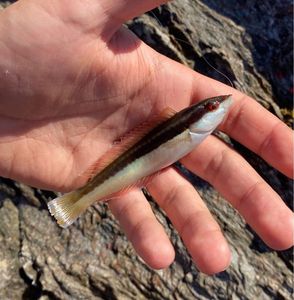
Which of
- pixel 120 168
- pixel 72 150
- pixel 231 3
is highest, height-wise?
pixel 231 3

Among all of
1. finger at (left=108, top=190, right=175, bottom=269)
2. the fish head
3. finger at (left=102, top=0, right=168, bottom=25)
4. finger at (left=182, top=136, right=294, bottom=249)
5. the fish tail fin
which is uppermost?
finger at (left=102, top=0, right=168, bottom=25)

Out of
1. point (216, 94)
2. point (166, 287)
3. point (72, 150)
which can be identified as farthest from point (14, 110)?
point (166, 287)

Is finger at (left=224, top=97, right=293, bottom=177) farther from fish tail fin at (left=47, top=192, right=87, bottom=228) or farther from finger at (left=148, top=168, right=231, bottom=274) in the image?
fish tail fin at (left=47, top=192, right=87, bottom=228)

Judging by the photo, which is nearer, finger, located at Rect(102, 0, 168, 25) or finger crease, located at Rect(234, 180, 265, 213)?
finger, located at Rect(102, 0, 168, 25)

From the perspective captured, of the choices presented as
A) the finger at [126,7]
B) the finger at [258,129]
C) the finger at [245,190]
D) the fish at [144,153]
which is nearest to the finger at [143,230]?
the fish at [144,153]

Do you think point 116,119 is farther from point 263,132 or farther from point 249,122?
point 263,132

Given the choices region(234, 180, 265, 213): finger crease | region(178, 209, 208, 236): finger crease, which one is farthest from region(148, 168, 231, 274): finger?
region(234, 180, 265, 213): finger crease

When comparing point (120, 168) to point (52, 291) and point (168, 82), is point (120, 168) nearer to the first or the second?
point (168, 82)
